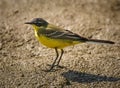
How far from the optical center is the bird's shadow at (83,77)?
7.90m

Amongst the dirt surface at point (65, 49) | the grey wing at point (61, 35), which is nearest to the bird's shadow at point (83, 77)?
the dirt surface at point (65, 49)

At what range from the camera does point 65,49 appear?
9.23 metres

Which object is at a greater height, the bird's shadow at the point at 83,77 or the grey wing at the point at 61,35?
the grey wing at the point at 61,35

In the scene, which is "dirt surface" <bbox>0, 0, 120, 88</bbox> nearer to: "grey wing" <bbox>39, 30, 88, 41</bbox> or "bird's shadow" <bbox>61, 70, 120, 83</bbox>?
"bird's shadow" <bbox>61, 70, 120, 83</bbox>

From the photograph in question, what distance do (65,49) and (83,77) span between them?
1.41 m

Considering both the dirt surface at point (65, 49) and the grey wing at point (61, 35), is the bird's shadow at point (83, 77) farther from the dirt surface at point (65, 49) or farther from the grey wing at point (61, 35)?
the grey wing at point (61, 35)

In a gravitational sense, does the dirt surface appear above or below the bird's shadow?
above

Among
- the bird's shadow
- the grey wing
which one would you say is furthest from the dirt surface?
the grey wing

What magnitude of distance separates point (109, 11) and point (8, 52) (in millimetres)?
3668

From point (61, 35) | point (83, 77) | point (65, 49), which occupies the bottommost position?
point (83, 77)

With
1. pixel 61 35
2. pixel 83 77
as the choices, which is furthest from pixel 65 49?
pixel 83 77

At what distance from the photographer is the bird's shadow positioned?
7.90 meters

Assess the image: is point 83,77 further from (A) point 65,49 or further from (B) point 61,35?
(A) point 65,49

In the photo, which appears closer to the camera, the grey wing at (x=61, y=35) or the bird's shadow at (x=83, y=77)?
the bird's shadow at (x=83, y=77)
